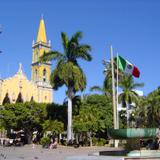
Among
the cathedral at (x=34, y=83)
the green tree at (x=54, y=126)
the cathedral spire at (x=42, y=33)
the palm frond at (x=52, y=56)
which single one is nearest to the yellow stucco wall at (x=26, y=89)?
the cathedral at (x=34, y=83)

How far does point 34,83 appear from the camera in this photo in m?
94.5

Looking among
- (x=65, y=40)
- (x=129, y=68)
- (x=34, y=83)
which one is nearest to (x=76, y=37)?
(x=65, y=40)

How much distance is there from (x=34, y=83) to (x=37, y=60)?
688cm

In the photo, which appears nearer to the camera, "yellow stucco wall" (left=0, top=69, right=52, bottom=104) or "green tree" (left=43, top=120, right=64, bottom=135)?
"green tree" (left=43, top=120, right=64, bottom=135)

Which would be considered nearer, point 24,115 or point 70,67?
point 70,67

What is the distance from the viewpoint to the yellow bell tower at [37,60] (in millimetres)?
96562

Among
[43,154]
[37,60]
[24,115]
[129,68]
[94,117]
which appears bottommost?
[43,154]

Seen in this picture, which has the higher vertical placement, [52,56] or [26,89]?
[26,89]

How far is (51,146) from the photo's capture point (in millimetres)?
36281

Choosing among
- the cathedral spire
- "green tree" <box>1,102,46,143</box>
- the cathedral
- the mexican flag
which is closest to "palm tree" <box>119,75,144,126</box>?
"green tree" <box>1,102,46,143</box>

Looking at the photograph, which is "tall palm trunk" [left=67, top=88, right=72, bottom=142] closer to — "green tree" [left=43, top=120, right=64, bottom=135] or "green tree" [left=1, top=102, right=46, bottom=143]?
"green tree" [left=43, top=120, right=64, bottom=135]

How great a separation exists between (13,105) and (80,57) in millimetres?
12665

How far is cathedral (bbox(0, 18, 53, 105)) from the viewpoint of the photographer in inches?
3595

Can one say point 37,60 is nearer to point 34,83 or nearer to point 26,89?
point 34,83
